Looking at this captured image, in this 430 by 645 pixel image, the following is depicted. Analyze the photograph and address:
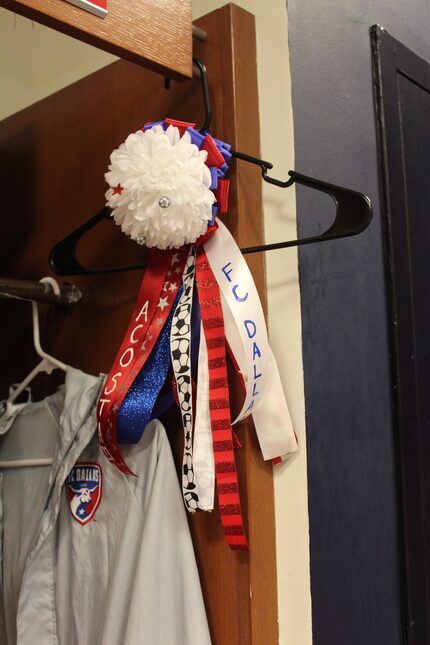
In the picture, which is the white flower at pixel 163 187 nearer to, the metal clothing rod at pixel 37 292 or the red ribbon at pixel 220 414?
the red ribbon at pixel 220 414

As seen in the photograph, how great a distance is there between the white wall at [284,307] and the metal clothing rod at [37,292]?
1.05 ft

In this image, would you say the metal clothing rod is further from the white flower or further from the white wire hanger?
the white flower

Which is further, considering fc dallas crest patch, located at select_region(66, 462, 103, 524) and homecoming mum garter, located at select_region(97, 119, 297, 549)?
fc dallas crest patch, located at select_region(66, 462, 103, 524)

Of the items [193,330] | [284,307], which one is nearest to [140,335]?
[193,330]

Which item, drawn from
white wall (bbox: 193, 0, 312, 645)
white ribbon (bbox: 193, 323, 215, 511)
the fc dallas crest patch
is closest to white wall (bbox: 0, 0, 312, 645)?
white wall (bbox: 193, 0, 312, 645)

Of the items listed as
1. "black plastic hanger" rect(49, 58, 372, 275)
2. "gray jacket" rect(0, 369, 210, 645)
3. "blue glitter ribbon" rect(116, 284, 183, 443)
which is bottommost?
"gray jacket" rect(0, 369, 210, 645)

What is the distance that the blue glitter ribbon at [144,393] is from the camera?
0.86 m

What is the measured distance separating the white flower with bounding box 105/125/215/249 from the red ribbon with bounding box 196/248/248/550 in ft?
0.24

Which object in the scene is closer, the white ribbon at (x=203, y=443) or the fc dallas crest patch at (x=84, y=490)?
the white ribbon at (x=203, y=443)

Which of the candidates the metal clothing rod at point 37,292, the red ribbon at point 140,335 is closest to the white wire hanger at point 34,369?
the metal clothing rod at point 37,292

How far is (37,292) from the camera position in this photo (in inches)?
40.6

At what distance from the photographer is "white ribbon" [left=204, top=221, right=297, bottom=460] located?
81 centimetres

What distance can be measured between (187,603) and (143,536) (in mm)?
91

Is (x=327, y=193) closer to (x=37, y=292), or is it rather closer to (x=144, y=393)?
(x=144, y=393)
